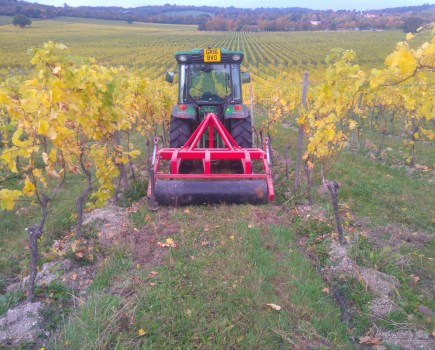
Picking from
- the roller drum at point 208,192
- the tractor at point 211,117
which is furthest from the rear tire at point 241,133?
the roller drum at point 208,192

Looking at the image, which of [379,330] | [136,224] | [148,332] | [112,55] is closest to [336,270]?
[379,330]

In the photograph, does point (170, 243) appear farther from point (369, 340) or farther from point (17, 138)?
point (369, 340)

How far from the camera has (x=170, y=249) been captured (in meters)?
3.90

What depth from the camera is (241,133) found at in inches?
252

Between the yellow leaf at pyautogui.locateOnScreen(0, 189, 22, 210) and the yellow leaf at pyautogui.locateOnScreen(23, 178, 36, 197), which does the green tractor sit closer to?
the yellow leaf at pyautogui.locateOnScreen(23, 178, 36, 197)

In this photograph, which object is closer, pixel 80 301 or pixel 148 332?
pixel 148 332

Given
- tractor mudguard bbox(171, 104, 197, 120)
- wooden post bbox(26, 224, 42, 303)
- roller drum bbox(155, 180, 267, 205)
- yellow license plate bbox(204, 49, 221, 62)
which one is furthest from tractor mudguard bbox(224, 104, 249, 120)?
wooden post bbox(26, 224, 42, 303)

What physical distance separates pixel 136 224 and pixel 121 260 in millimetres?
892

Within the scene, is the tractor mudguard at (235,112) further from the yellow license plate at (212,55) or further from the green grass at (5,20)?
the green grass at (5,20)

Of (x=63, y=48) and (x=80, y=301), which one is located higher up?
(x=63, y=48)

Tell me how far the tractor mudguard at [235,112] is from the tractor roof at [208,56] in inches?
31.2

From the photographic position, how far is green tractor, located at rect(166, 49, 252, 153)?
20.6 feet

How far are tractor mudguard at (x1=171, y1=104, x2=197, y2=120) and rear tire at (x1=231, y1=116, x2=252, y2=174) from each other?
72cm

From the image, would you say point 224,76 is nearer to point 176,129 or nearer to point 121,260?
point 176,129
